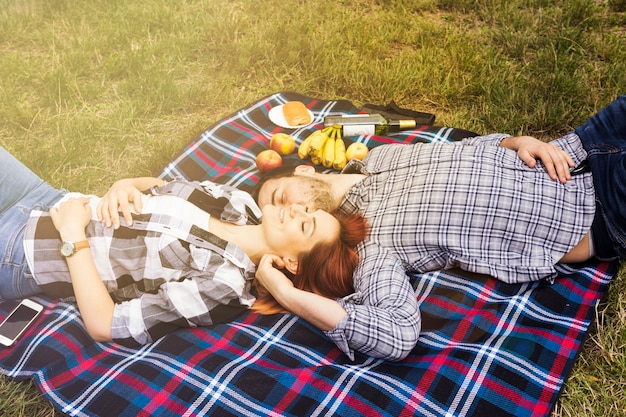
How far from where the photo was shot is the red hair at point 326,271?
8.94 ft

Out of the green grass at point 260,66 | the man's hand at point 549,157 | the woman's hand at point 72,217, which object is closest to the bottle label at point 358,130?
the green grass at point 260,66

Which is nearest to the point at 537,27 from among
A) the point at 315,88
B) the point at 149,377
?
the point at 315,88

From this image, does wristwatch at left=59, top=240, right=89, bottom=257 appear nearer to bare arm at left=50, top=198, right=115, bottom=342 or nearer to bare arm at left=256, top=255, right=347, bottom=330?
bare arm at left=50, top=198, right=115, bottom=342

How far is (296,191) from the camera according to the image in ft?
9.94

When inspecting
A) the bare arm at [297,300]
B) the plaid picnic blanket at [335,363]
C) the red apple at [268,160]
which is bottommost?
the plaid picnic blanket at [335,363]

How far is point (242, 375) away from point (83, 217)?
43.1 inches

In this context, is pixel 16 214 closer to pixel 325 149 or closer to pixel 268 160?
pixel 268 160

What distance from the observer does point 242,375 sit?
252 cm

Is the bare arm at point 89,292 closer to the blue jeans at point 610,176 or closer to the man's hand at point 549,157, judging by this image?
the man's hand at point 549,157

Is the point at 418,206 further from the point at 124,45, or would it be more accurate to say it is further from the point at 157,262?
the point at 124,45

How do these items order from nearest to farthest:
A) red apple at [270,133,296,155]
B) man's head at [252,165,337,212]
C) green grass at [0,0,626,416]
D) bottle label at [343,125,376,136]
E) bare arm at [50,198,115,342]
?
bare arm at [50,198,115,342] < man's head at [252,165,337,212] < red apple at [270,133,296,155] < bottle label at [343,125,376,136] < green grass at [0,0,626,416]

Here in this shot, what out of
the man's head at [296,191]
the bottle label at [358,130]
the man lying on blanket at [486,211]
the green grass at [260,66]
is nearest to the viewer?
the man lying on blanket at [486,211]

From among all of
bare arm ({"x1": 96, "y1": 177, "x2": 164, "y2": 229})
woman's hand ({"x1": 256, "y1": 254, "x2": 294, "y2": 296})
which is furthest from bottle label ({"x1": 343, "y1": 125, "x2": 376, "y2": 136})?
bare arm ({"x1": 96, "y1": 177, "x2": 164, "y2": 229})

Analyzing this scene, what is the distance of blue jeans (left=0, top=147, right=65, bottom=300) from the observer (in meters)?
2.74
